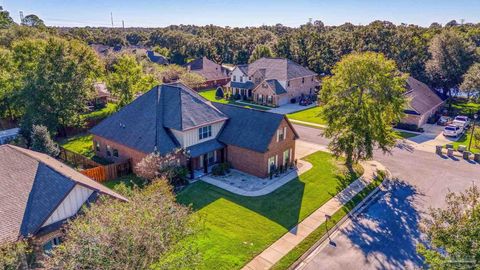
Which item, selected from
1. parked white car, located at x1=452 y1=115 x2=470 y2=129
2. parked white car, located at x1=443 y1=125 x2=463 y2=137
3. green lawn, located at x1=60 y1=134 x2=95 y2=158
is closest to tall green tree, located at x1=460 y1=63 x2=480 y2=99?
parked white car, located at x1=452 y1=115 x2=470 y2=129

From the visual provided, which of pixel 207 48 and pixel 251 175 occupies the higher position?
pixel 207 48

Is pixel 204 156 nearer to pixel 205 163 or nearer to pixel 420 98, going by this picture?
pixel 205 163

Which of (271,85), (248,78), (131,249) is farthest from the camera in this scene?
(248,78)

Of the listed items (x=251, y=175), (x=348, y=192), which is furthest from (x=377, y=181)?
(x=251, y=175)

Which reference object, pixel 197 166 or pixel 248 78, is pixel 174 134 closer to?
pixel 197 166

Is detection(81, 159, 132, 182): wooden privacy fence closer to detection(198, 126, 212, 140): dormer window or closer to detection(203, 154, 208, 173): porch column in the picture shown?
detection(203, 154, 208, 173): porch column

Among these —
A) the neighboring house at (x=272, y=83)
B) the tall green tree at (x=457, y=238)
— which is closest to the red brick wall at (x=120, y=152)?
the tall green tree at (x=457, y=238)
